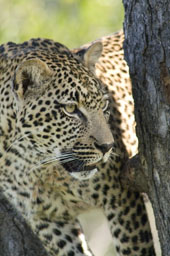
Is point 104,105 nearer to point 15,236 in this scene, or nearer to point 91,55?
point 91,55

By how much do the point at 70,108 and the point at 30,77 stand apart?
43cm

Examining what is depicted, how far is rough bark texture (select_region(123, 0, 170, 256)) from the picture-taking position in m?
4.91

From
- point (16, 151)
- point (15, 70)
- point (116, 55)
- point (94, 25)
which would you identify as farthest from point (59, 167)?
point (94, 25)

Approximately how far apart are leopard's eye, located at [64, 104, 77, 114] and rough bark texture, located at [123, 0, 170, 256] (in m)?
0.59

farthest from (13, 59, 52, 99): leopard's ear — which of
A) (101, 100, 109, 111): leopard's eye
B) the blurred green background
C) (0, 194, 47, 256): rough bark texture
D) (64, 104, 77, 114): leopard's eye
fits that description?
the blurred green background

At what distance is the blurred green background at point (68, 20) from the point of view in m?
13.3

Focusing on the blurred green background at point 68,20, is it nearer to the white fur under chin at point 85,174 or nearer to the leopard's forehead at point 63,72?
the leopard's forehead at point 63,72

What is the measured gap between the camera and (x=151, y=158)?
5188 millimetres

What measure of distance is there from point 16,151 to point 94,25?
329 inches

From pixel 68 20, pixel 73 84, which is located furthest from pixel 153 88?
pixel 68 20

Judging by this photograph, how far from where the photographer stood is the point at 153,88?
500 cm

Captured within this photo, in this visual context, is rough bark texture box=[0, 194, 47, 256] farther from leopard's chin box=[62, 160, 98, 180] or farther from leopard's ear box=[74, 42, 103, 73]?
leopard's ear box=[74, 42, 103, 73]

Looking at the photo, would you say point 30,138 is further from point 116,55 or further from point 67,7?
point 67,7

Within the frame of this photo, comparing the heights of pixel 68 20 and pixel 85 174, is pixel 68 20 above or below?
above
